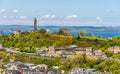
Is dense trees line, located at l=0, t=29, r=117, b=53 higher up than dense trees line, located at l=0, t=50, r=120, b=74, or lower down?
higher up

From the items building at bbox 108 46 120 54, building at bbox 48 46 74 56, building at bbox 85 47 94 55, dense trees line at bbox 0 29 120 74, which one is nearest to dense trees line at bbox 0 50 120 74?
dense trees line at bbox 0 29 120 74

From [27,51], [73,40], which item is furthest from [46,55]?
[73,40]

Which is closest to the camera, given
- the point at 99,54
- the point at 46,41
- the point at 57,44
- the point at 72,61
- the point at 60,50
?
the point at 72,61

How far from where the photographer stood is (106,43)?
2438 inches

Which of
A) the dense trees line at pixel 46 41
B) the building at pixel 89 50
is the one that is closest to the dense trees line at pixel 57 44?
the dense trees line at pixel 46 41

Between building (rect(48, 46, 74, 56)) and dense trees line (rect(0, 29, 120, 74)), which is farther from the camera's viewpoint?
building (rect(48, 46, 74, 56))

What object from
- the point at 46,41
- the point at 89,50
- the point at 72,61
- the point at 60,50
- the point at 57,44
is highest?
the point at 46,41

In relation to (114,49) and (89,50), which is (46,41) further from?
(114,49)

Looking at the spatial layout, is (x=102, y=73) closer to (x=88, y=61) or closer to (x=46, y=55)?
(x=88, y=61)

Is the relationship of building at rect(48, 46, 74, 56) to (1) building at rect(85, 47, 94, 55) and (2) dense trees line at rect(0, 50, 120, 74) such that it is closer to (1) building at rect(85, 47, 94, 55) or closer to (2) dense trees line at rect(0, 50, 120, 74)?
(1) building at rect(85, 47, 94, 55)

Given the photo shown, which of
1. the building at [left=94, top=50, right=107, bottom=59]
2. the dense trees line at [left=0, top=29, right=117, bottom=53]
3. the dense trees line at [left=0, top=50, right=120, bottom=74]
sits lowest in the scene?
the dense trees line at [left=0, top=50, right=120, bottom=74]

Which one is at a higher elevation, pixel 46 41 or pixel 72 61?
pixel 46 41

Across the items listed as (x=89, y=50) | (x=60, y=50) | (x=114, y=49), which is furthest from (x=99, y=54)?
(x=60, y=50)

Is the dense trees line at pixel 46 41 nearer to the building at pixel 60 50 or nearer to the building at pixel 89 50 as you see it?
the building at pixel 89 50
